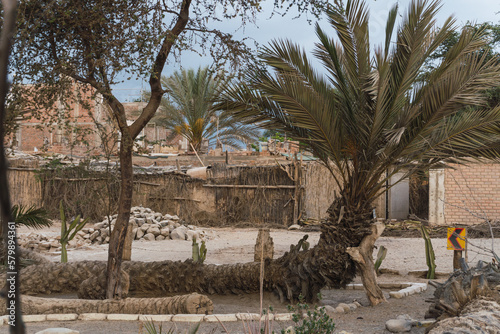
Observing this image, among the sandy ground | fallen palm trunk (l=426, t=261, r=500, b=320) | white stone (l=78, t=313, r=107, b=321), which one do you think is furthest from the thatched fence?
fallen palm trunk (l=426, t=261, r=500, b=320)

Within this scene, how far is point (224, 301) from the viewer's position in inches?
282

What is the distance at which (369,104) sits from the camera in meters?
6.64

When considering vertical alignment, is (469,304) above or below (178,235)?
above

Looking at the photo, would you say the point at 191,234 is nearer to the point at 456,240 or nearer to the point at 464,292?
the point at 456,240

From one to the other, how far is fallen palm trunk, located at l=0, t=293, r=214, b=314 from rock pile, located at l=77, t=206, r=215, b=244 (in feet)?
24.5


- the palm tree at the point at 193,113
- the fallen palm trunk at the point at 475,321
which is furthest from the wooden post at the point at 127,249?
the palm tree at the point at 193,113

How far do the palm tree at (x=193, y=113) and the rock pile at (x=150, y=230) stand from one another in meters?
8.70

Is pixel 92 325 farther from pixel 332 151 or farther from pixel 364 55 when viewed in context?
pixel 364 55

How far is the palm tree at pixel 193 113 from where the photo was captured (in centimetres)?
2361

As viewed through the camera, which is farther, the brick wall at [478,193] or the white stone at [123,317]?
the brick wall at [478,193]

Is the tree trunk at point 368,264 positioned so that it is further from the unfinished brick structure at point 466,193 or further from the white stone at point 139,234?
the unfinished brick structure at point 466,193

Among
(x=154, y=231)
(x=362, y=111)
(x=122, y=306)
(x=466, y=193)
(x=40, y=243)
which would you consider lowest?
(x=40, y=243)

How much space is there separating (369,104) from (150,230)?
9.01 meters

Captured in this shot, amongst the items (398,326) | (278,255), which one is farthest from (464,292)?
(278,255)
